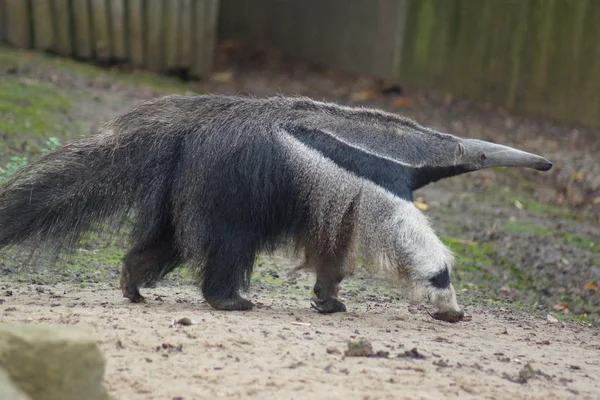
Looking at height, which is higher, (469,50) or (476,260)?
(469,50)

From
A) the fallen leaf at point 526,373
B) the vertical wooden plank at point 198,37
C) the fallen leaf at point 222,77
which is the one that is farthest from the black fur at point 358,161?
the fallen leaf at point 222,77

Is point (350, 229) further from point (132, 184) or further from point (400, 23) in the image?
point (400, 23)

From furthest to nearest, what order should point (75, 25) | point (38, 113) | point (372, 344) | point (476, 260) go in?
point (75, 25)
point (38, 113)
point (476, 260)
point (372, 344)

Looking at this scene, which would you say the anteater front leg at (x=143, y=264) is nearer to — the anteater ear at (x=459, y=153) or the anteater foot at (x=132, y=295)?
the anteater foot at (x=132, y=295)

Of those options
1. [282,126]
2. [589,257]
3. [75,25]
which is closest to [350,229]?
[282,126]

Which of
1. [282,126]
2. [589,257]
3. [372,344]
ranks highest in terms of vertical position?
[282,126]

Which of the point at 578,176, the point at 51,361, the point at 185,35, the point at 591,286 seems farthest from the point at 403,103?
the point at 51,361

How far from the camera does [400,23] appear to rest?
15828mm

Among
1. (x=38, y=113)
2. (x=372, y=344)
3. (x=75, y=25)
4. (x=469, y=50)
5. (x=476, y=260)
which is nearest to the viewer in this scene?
(x=372, y=344)

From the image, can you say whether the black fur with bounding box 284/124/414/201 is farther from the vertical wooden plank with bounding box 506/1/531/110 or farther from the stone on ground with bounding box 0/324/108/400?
the vertical wooden plank with bounding box 506/1/531/110

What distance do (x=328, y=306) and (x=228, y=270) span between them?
0.83 metres

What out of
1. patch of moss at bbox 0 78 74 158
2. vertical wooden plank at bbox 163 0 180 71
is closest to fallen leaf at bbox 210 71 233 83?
vertical wooden plank at bbox 163 0 180 71

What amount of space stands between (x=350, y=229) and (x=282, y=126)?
2.62 feet

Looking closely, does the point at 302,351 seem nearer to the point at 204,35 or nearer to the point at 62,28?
the point at 62,28
